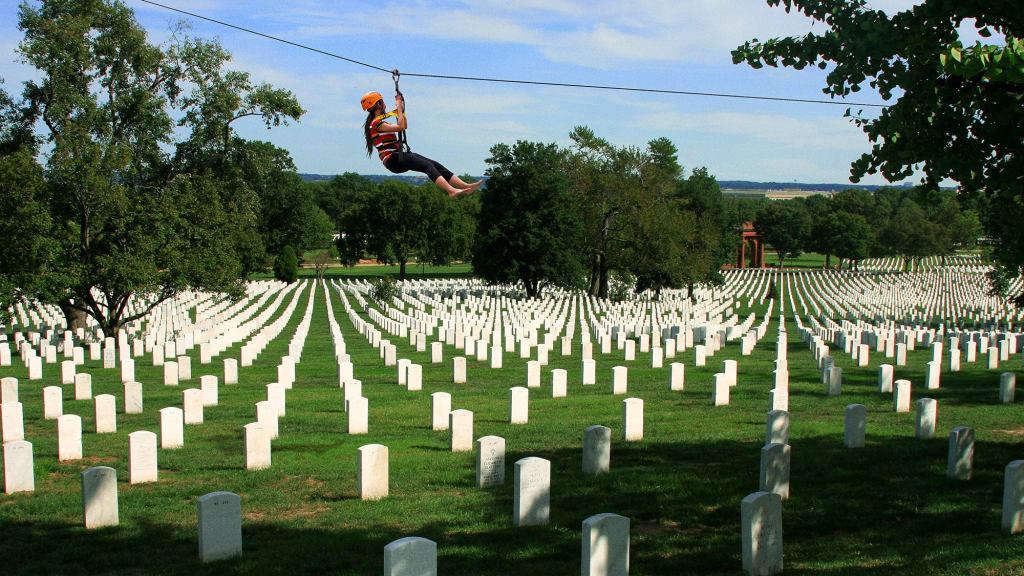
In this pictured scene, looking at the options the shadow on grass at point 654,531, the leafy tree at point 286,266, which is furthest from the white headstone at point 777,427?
the leafy tree at point 286,266

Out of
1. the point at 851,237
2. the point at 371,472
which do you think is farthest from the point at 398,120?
the point at 851,237

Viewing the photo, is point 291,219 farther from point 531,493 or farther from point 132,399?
point 531,493

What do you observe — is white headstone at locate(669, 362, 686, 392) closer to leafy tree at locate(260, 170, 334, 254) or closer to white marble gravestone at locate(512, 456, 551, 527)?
white marble gravestone at locate(512, 456, 551, 527)

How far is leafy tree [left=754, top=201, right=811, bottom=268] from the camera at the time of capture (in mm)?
109000

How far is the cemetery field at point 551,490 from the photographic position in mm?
7152

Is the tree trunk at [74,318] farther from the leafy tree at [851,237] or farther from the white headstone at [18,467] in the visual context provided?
the leafy tree at [851,237]

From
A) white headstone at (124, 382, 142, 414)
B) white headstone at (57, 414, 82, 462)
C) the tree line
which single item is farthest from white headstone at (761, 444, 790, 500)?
the tree line

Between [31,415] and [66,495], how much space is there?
20.3 feet

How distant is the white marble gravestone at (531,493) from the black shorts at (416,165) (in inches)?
137

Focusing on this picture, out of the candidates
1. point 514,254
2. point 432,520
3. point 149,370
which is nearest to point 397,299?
point 514,254

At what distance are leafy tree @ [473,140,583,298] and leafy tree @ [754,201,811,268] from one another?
61836 millimetres

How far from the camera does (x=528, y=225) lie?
2016 inches

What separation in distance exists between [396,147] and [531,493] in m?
4.10

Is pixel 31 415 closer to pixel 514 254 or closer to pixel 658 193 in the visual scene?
pixel 514 254
